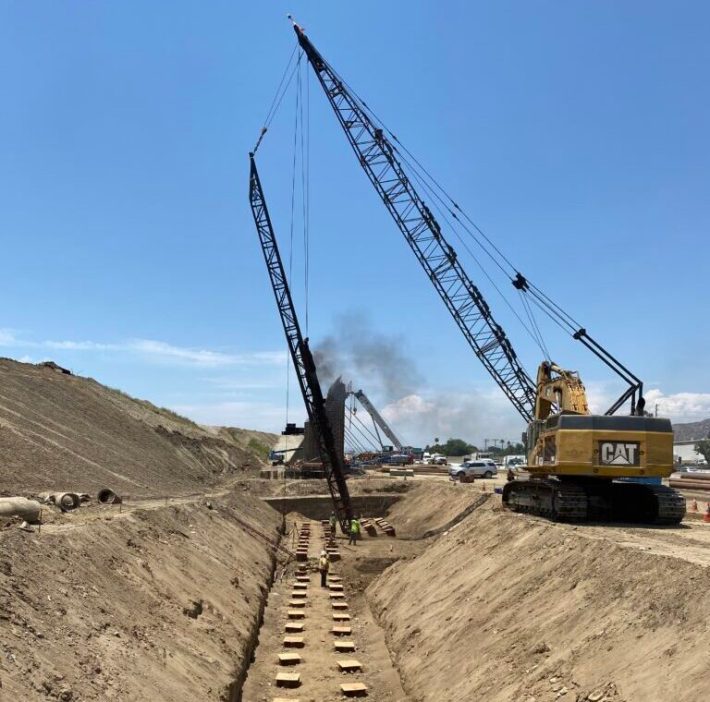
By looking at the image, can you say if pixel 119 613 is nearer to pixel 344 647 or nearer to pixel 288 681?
pixel 288 681

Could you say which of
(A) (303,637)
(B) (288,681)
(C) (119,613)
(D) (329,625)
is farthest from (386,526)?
(C) (119,613)

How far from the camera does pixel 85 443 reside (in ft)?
118

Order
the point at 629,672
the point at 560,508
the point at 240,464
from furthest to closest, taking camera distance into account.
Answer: the point at 240,464 < the point at 560,508 < the point at 629,672

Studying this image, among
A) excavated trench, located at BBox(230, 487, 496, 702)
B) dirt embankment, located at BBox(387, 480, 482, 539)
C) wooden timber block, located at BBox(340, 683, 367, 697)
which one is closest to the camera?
wooden timber block, located at BBox(340, 683, 367, 697)

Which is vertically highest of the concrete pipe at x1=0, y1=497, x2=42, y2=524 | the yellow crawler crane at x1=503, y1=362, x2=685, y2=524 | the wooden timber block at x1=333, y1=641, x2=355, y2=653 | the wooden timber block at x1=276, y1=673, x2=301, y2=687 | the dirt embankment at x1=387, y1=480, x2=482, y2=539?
the yellow crawler crane at x1=503, y1=362, x2=685, y2=524

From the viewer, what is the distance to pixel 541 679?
34.1ft

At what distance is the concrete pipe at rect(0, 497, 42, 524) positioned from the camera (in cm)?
1487

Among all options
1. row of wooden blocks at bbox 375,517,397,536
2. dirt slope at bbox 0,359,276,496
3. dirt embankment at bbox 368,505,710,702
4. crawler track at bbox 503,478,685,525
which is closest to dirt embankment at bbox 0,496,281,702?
dirt embankment at bbox 368,505,710,702

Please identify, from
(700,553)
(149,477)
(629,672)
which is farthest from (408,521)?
(629,672)

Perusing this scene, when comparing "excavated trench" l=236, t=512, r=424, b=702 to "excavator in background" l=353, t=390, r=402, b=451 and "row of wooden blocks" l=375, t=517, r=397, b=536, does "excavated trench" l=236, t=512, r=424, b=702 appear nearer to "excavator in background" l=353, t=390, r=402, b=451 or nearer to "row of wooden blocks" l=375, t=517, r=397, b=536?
"row of wooden blocks" l=375, t=517, r=397, b=536

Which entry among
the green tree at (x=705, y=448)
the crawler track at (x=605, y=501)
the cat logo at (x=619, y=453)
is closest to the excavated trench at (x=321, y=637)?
the crawler track at (x=605, y=501)

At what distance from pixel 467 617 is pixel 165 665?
704 cm

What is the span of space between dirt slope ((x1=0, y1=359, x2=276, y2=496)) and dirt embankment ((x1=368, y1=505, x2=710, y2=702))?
14271mm

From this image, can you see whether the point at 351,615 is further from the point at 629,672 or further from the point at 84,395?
the point at 84,395
